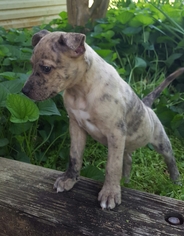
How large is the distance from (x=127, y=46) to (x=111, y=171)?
206 cm

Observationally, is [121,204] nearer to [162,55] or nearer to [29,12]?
[162,55]

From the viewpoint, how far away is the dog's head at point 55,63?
1229mm

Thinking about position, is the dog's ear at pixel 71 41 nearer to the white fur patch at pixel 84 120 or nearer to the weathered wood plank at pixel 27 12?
the white fur patch at pixel 84 120

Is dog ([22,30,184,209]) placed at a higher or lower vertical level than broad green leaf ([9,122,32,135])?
higher

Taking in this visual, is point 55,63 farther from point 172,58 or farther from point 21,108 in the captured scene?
point 172,58

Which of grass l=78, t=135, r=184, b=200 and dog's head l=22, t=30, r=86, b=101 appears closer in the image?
dog's head l=22, t=30, r=86, b=101

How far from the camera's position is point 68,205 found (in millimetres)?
1373

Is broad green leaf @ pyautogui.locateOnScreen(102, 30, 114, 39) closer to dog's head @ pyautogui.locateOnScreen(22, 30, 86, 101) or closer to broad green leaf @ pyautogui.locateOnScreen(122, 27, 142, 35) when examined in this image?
broad green leaf @ pyautogui.locateOnScreen(122, 27, 142, 35)

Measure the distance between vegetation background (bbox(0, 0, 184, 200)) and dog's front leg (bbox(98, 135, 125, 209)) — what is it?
335 mm

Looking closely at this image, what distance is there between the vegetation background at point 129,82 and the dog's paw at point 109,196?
34 centimetres

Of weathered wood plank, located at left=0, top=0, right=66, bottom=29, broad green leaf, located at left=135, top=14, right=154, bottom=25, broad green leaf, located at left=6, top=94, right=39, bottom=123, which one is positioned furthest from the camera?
weathered wood plank, located at left=0, top=0, right=66, bottom=29

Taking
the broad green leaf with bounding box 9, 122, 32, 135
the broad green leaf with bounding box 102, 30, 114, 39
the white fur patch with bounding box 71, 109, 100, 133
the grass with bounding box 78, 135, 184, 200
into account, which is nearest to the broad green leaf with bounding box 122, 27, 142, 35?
the broad green leaf with bounding box 102, 30, 114, 39

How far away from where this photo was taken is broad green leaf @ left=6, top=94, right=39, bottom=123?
1635 millimetres

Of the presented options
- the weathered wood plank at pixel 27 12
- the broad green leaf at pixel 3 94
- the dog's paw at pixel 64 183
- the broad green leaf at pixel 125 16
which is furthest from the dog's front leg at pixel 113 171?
the weathered wood plank at pixel 27 12
